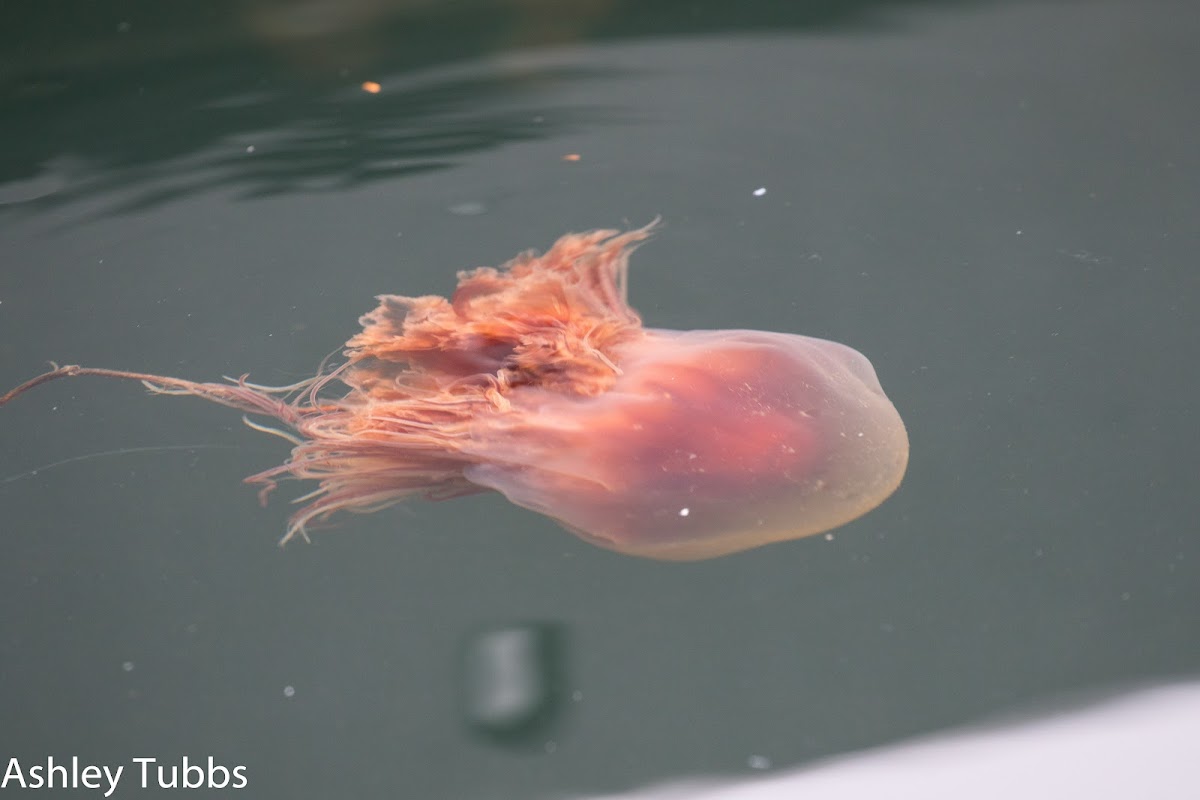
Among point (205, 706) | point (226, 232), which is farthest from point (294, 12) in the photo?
point (205, 706)

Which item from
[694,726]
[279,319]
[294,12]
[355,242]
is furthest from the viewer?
[294,12]

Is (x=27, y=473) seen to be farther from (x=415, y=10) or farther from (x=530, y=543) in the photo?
(x=415, y=10)

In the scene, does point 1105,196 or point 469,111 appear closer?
Result: point 1105,196

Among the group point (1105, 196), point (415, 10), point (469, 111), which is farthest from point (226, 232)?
point (1105, 196)

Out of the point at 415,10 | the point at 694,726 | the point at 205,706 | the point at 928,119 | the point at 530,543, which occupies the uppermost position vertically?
the point at 415,10

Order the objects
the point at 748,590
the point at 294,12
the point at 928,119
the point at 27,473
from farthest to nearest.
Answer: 1. the point at 294,12
2. the point at 928,119
3. the point at 27,473
4. the point at 748,590

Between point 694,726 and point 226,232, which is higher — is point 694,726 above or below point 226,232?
below

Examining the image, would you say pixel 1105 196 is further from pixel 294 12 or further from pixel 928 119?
pixel 294 12
